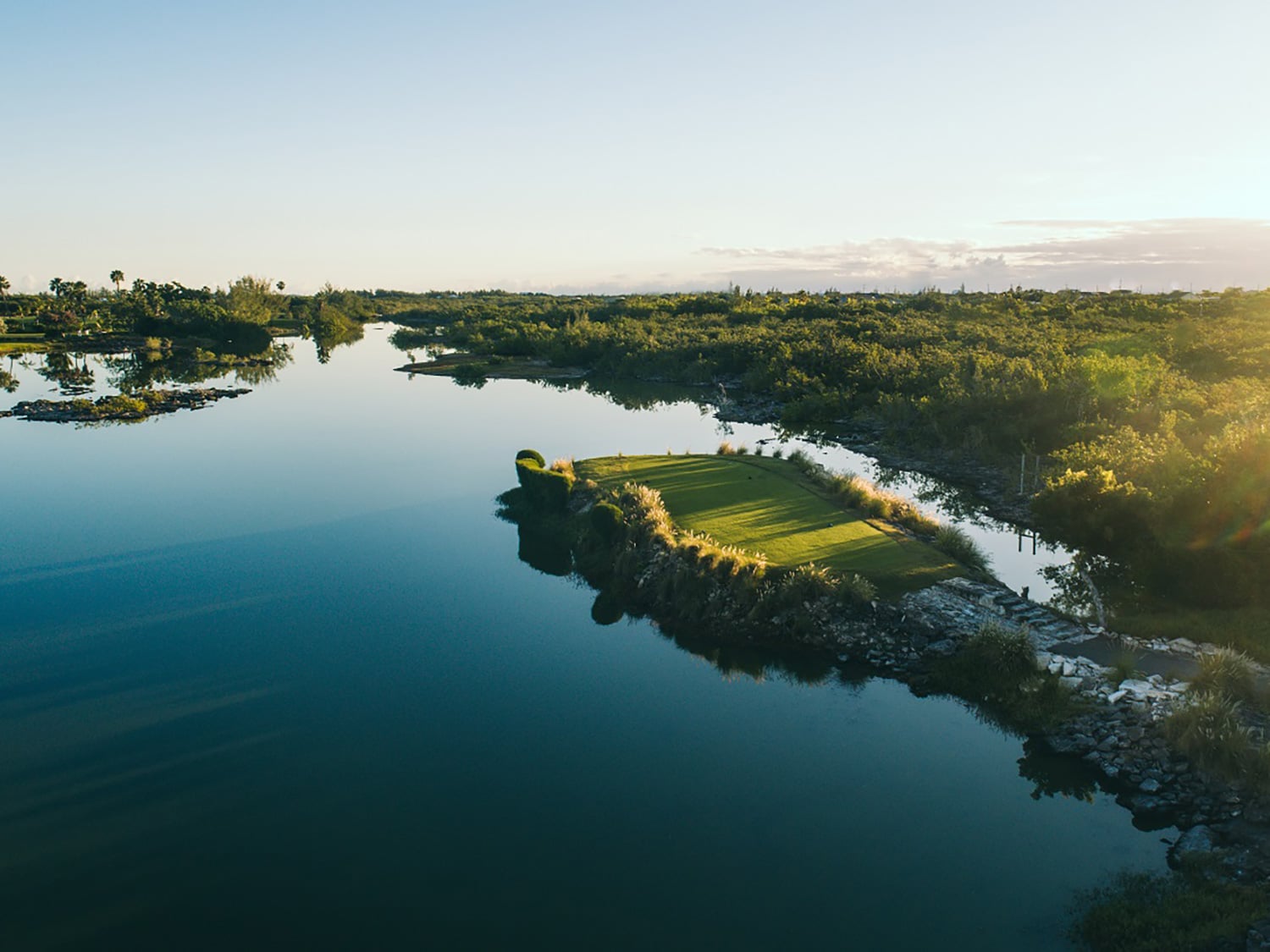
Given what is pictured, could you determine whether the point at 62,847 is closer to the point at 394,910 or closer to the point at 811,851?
the point at 394,910

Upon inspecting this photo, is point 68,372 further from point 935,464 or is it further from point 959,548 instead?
point 959,548

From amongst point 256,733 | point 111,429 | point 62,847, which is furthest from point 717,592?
point 111,429

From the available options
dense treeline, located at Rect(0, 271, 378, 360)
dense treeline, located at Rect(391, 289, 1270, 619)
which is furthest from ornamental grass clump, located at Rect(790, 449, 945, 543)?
dense treeline, located at Rect(0, 271, 378, 360)

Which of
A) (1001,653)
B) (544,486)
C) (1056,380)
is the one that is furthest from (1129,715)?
(1056,380)

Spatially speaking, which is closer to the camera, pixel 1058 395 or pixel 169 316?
pixel 1058 395

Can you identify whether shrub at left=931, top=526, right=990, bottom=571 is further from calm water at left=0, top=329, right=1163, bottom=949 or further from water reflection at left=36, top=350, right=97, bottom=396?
water reflection at left=36, top=350, right=97, bottom=396

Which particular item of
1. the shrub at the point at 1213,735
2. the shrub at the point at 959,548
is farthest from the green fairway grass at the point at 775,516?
the shrub at the point at 1213,735
